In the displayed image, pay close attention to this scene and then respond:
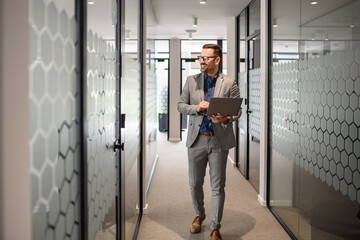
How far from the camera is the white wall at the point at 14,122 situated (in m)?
0.80

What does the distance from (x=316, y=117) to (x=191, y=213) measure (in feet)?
6.09

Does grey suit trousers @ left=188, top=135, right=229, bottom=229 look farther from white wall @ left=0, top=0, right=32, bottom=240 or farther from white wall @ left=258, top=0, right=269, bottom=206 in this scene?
white wall @ left=0, top=0, right=32, bottom=240

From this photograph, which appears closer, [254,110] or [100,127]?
[100,127]

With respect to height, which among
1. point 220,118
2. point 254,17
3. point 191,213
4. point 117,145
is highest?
point 254,17

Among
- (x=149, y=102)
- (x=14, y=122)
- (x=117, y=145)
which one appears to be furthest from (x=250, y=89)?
(x=14, y=122)

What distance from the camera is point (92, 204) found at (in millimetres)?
1525

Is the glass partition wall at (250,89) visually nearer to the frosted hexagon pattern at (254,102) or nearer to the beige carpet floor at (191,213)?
Result: the frosted hexagon pattern at (254,102)

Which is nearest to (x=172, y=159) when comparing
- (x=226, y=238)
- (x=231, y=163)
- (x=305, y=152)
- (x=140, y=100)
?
(x=231, y=163)

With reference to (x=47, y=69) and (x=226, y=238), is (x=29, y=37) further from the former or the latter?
(x=226, y=238)

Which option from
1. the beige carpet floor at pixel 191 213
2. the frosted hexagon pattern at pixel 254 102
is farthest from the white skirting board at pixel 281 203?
the frosted hexagon pattern at pixel 254 102

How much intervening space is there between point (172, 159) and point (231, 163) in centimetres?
121

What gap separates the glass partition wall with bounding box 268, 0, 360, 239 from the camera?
212 cm

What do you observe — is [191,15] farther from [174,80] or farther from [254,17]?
[174,80]

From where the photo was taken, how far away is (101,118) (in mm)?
1732
